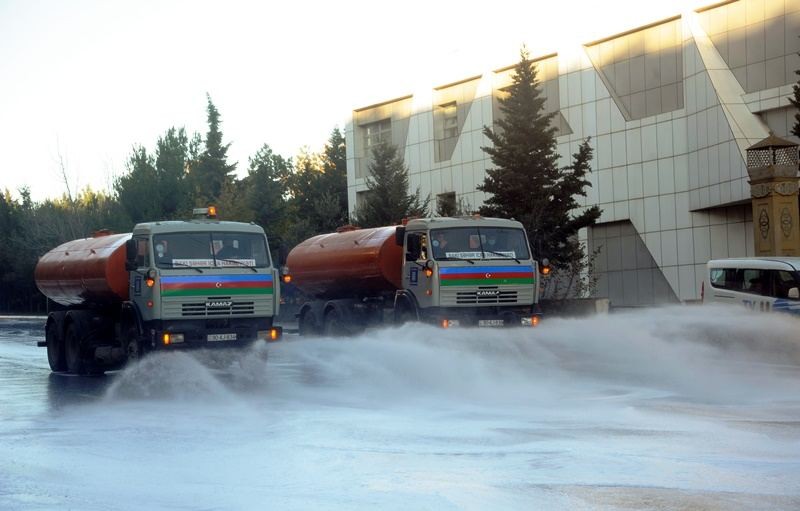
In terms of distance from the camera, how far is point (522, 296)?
22578 mm

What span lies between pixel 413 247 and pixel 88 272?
633cm

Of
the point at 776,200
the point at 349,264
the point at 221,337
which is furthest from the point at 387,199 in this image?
the point at 221,337

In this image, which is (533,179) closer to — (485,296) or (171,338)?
(485,296)

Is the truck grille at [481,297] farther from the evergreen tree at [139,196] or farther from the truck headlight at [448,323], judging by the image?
the evergreen tree at [139,196]

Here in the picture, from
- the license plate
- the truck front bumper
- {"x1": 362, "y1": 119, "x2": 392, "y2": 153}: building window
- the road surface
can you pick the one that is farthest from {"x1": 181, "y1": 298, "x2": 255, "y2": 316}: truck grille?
{"x1": 362, "y1": 119, "x2": 392, "y2": 153}: building window

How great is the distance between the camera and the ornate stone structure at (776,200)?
29.8 meters

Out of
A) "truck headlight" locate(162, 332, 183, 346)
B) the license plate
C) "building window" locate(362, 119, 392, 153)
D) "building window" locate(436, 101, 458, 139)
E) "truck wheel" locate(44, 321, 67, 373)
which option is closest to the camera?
"truck headlight" locate(162, 332, 183, 346)

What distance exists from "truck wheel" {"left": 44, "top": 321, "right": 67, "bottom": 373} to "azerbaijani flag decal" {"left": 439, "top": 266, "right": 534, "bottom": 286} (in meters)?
7.30

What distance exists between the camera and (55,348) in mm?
22188

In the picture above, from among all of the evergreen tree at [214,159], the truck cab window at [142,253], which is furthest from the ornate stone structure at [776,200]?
the evergreen tree at [214,159]

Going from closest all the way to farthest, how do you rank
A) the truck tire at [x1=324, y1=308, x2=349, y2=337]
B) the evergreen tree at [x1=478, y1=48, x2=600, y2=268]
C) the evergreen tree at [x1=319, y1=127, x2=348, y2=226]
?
the truck tire at [x1=324, y1=308, x2=349, y2=337], the evergreen tree at [x1=478, y1=48, x2=600, y2=268], the evergreen tree at [x1=319, y1=127, x2=348, y2=226]

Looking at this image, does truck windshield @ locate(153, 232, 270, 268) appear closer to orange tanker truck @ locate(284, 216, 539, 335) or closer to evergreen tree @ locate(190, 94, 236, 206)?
orange tanker truck @ locate(284, 216, 539, 335)

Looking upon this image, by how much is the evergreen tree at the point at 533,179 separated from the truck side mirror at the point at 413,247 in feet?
41.8

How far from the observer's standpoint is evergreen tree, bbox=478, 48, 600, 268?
118 ft
